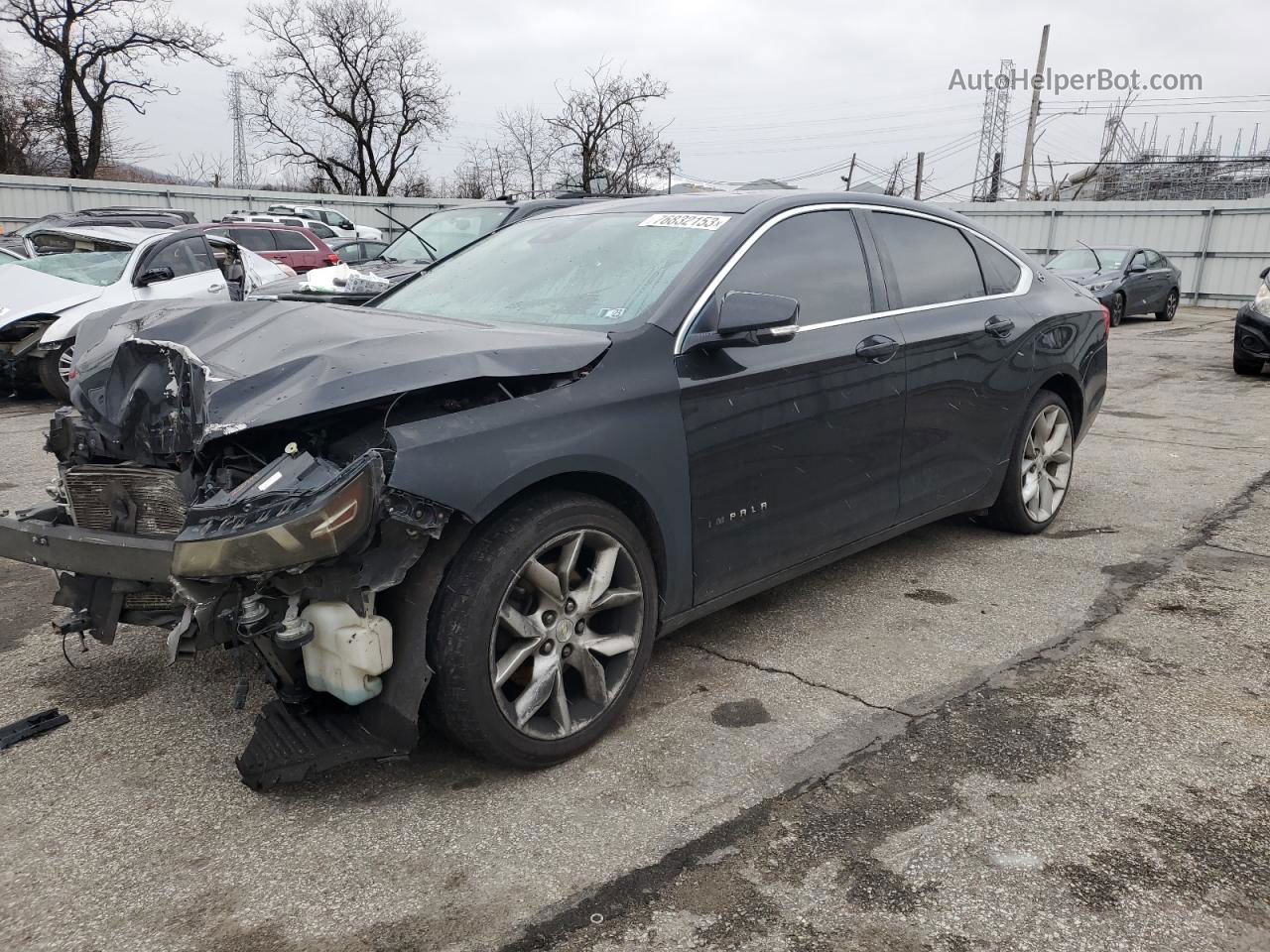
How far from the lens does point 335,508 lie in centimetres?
218

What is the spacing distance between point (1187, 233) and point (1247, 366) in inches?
579

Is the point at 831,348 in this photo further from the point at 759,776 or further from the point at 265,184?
the point at 265,184

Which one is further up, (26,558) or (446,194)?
(446,194)

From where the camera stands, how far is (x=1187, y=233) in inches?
915

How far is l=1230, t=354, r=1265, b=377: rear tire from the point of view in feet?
35.0

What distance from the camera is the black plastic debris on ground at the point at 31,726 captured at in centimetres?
293

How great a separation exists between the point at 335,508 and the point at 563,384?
80cm

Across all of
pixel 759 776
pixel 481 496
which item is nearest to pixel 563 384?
pixel 481 496

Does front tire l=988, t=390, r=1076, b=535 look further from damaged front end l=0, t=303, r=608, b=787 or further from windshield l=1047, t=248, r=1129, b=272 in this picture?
windshield l=1047, t=248, r=1129, b=272

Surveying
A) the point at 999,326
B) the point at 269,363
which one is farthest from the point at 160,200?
the point at 269,363

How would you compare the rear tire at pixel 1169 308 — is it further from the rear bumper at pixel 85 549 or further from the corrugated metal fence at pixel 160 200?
the rear bumper at pixel 85 549

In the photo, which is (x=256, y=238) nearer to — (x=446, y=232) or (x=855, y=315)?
(x=446, y=232)

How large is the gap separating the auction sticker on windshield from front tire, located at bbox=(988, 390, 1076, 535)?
2079mm

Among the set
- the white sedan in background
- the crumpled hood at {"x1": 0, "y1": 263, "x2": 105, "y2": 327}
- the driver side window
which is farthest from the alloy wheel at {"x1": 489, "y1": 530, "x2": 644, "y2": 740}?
the driver side window
